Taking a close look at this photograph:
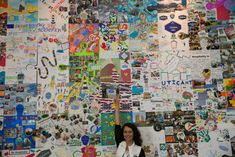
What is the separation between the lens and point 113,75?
2.87 metres

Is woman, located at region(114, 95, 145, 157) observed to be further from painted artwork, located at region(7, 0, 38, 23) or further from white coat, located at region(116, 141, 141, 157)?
painted artwork, located at region(7, 0, 38, 23)

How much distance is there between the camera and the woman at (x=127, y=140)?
8.43ft

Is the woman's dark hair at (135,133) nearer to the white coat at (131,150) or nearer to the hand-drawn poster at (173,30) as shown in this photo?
the white coat at (131,150)

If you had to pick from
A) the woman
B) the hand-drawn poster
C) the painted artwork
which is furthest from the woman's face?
the painted artwork

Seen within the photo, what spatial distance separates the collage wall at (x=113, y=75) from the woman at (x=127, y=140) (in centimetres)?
11

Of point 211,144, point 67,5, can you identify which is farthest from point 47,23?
point 211,144

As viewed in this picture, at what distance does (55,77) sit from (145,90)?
3.31 ft

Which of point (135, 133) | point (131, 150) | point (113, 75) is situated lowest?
point (131, 150)

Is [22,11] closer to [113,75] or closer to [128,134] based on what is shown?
[113,75]

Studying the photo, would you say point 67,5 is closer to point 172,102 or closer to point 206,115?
point 172,102

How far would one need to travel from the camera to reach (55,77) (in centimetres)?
287

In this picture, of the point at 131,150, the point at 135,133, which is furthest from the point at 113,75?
the point at 131,150

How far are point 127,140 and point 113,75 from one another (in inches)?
28.4

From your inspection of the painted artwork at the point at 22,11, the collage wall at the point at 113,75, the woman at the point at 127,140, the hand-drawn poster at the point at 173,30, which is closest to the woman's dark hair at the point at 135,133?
the woman at the point at 127,140
